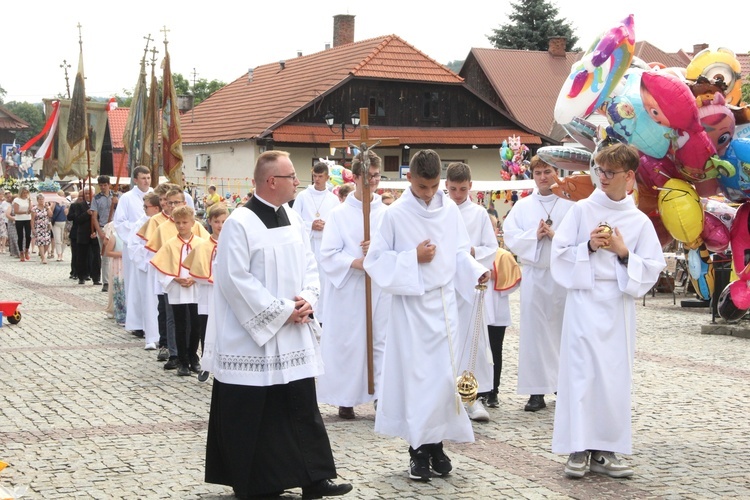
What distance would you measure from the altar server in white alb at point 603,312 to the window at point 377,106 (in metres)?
36.9

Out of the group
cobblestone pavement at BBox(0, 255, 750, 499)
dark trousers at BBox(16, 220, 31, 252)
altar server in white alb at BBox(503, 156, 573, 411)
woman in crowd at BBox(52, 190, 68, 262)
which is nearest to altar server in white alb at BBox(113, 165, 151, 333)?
cobblestone pavement at BBox(0, 255, 750, 499)

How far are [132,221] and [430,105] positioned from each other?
32284 millimetres

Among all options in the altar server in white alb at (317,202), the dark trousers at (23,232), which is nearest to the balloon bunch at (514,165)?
the dark trousers at (23,232)

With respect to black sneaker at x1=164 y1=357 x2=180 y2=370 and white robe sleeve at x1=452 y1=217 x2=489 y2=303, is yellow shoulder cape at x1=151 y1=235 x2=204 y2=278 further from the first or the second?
white robe sleeve at x1=452 y1=217 x2=489 y2=303

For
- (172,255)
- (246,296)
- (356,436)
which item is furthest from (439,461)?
(172,255)

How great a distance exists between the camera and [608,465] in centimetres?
686

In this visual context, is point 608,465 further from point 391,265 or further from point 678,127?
point 678,127

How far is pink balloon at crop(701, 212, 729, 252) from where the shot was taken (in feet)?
25.3

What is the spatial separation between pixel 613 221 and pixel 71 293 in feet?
49.9

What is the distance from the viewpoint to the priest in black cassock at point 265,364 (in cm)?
618

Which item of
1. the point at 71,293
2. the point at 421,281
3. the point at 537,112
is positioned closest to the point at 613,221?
the point at 421,281

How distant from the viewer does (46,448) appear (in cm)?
751

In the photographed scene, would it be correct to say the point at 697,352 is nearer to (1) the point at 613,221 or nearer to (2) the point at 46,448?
(1) the point at 613,221

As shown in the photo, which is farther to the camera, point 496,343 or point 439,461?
point 496,343
